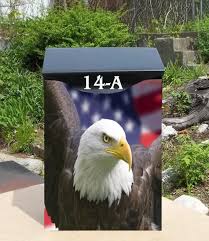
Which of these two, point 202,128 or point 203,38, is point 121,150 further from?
point 203,38

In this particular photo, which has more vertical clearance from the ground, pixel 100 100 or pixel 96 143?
pixel 100 100

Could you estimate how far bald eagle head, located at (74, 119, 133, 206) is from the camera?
1.45 meters

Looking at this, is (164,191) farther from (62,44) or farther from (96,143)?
(62,44)

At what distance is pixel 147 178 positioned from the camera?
4.96 feet

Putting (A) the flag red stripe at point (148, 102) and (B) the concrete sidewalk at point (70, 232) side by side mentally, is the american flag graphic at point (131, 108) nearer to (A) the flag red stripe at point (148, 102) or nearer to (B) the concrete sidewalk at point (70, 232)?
(A) the flag red stripe at point (148, 102)

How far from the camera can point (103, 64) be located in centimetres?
149

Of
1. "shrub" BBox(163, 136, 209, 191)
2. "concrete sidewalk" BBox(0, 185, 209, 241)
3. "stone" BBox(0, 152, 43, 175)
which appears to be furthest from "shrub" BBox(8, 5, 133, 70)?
"concrete sidewalk" BBox(0, 185, 209, 241)

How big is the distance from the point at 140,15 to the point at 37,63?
241 cm

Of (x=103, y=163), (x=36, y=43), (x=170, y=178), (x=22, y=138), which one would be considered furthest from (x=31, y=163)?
(x=103, y=163)

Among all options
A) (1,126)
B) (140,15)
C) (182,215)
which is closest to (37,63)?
(1,126)

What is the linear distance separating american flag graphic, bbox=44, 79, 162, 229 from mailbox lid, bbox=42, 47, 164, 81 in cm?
3

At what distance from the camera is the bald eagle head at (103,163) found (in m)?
1.45

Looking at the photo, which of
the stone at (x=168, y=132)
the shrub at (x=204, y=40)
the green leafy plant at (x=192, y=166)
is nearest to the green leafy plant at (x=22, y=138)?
the stone at (x=168, y=132)

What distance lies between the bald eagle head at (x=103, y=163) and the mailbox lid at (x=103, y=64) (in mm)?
132
